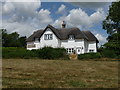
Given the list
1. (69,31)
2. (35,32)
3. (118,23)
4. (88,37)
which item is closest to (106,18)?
(118,23)

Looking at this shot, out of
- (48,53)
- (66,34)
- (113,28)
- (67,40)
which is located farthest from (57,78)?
(113,28)

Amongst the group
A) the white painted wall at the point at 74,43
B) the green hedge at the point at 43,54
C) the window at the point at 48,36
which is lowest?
the green hedge at the point at 43,54

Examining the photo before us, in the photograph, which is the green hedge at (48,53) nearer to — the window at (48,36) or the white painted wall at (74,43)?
the white painted wall at (74,43)

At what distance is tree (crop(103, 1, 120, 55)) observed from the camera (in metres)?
37.4

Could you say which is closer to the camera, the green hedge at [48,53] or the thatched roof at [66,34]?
the green hedge at [48,53]

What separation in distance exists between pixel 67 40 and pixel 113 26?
1253 cm

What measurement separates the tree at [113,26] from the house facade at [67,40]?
15.5 feet

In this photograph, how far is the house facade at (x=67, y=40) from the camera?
40784 millimetres

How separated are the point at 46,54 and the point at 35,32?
844 inches

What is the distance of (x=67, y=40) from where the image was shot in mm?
41938

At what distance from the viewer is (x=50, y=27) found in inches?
1614

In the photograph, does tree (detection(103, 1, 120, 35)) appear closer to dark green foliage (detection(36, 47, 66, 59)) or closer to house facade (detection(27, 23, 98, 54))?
house facade (detection(27, 23, 98, 54))

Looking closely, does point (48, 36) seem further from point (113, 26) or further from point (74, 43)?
point (113, 26)

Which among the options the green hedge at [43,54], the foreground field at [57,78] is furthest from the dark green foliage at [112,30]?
the foreground field at [57,78]
